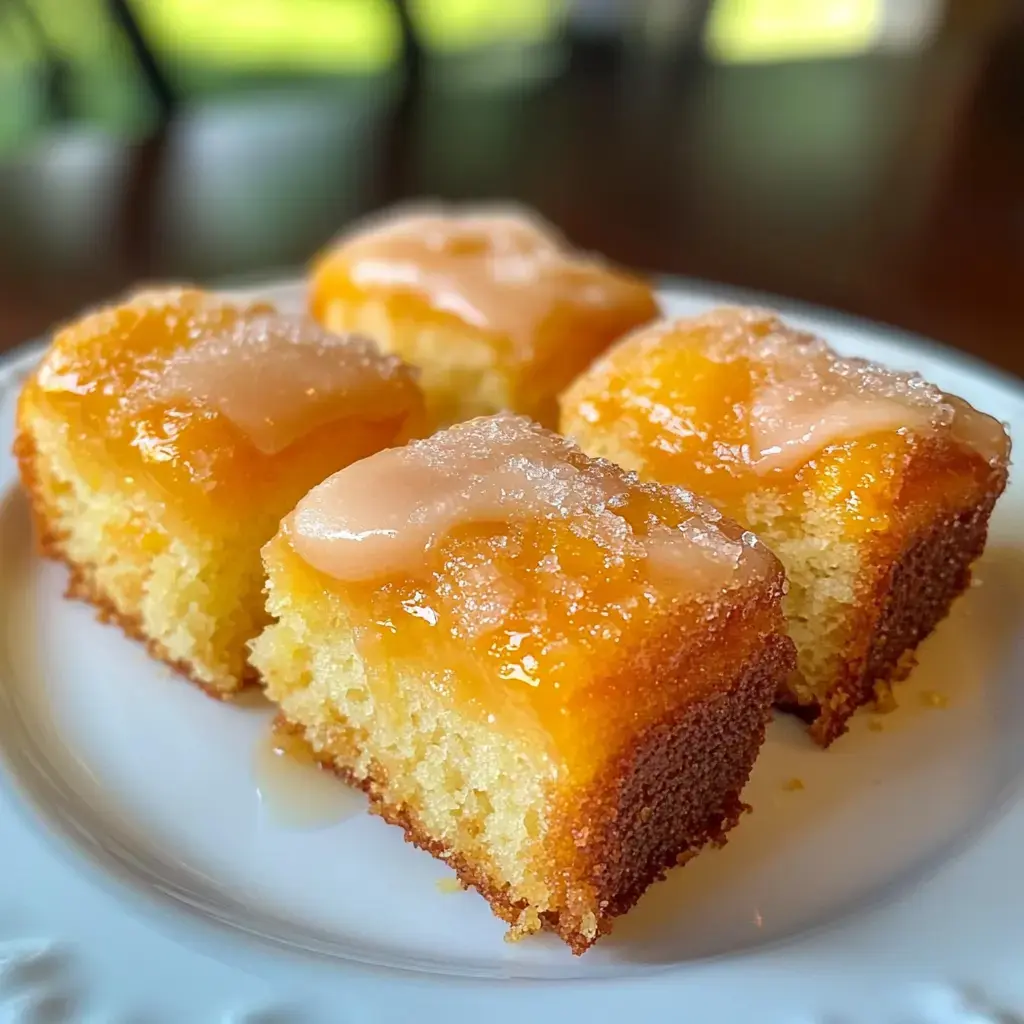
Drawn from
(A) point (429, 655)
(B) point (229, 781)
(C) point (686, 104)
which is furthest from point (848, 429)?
(C) point (686, 104)

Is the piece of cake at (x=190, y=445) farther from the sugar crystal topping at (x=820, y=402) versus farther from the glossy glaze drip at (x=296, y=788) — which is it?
the sugar crystal topping at (x=820, y=402)

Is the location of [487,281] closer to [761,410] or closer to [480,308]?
[480,308]

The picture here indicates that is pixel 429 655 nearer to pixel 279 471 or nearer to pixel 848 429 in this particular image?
pixel 279 471

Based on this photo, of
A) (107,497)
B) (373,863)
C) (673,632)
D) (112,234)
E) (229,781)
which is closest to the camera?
(673,632)

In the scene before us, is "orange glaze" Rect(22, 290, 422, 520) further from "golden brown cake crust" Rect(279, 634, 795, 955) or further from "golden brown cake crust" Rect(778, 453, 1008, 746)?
"golden brown cake crust" Rect(778, 453, 1008, 746)

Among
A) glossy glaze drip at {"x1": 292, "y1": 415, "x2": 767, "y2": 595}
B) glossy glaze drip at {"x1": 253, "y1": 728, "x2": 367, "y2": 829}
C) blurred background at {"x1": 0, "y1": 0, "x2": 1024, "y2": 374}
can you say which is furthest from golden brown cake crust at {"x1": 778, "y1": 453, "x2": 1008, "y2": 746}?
blurred background at {"x1": 0, "y1": 0, "x2": 1024, "y2": 374}

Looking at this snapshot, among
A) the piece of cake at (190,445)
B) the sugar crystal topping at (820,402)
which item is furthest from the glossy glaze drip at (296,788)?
the sugar crystal topping at (820,402)
